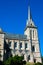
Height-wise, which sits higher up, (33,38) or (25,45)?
(33,38)

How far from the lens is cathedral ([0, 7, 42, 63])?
77312 mm

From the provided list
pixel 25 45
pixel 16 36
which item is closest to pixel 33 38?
pixel 25 45

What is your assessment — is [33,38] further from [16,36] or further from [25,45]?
[16,36]

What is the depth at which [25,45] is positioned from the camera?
81438mm

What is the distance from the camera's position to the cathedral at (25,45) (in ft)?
254

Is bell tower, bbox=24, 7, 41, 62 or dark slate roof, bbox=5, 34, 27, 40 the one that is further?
dark slate roof, bbox=5, 34, 27, 40

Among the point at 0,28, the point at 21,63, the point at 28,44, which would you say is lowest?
the point at 21,63

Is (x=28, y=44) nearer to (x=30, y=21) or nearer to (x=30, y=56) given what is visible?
(x=30, y=56)

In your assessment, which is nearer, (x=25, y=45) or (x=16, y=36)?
(x=25, y=45)

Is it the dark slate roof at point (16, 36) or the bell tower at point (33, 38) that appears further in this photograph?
the dark slate roof at point (16, 36)

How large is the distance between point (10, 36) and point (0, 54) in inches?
578

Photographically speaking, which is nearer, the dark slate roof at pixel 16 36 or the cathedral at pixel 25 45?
the cathedral at pixel 25 45

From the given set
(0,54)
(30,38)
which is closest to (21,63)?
(0,54)

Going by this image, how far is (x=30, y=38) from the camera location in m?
82.4
